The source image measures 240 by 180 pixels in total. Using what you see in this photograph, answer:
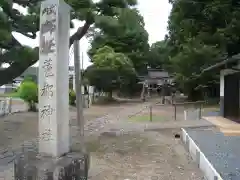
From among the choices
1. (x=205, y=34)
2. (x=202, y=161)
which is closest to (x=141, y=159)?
(x=202, y=161)

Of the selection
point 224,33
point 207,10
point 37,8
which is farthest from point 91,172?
point 207,10

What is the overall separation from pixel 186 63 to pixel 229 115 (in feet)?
17.7

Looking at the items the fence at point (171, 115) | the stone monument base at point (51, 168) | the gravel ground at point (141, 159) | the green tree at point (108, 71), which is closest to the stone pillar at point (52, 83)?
the stone monument base at point (51, 168)

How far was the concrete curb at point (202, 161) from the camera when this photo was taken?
17.0ft

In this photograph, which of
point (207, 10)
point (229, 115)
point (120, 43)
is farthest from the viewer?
point (120, 43)

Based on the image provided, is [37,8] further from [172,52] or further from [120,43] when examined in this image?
[120,43]

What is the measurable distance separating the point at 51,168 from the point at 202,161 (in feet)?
10.6

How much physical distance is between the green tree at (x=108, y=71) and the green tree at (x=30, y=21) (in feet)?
58.9

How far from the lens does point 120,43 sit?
34.8m

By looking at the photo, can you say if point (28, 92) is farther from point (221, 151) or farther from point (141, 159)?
point (221, 151)

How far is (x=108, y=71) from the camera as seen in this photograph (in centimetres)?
2775

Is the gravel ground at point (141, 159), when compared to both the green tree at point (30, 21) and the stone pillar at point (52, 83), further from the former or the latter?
the green tree at point (30, 21)

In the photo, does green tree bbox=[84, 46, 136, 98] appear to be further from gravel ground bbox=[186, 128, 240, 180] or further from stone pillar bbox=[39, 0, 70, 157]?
stone pillar bbox=[39, 0, 70, 157]

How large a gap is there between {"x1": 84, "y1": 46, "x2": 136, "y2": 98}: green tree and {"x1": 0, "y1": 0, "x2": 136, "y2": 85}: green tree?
18.0 metres
